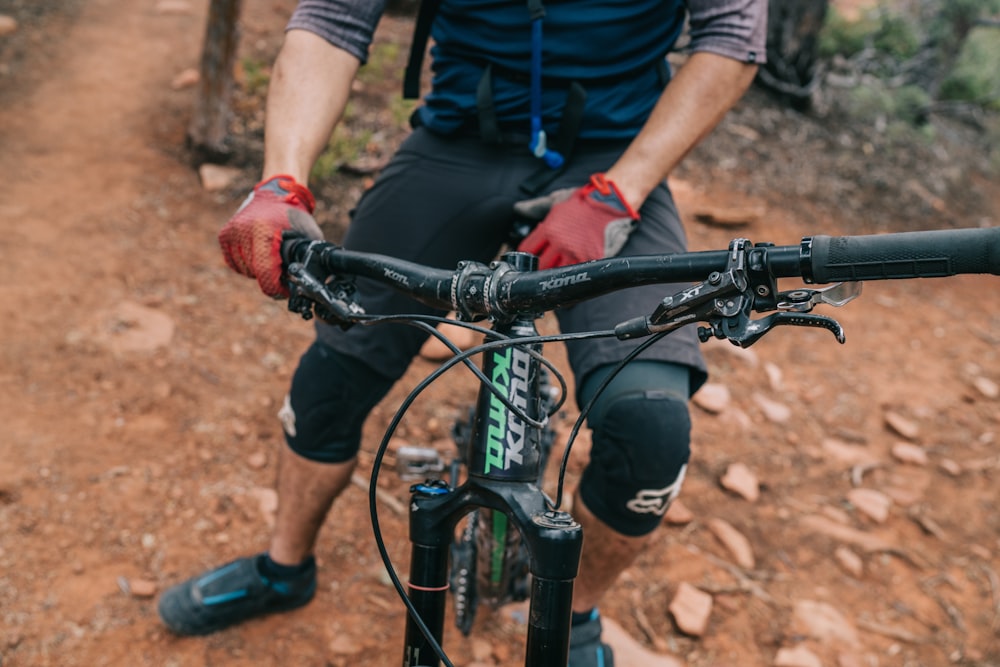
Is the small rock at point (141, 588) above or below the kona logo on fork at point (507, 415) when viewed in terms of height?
below

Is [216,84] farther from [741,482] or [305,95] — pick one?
[741,482]

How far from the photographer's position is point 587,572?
252cm

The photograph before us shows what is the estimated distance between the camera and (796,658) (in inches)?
130

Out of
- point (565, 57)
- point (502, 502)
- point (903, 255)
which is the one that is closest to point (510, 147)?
point (565, 57)

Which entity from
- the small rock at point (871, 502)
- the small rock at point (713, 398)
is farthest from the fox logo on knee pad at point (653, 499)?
Result: the small rock at point (713, 398)

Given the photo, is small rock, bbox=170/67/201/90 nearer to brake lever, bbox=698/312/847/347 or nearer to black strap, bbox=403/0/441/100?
black strap, bbox=403/0/441/100

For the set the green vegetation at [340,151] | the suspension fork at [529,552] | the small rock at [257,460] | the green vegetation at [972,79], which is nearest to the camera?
the suspension fork at [529,552]

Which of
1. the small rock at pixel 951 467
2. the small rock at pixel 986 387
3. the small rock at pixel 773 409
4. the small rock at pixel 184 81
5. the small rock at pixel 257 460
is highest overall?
the small rock at pixel 184 81

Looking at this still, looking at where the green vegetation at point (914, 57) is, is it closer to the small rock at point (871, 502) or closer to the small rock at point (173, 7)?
the small rock at point (871, 502)

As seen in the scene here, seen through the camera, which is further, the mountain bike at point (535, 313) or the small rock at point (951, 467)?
the small rock at point (951, 467)

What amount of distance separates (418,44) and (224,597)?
6.30ft

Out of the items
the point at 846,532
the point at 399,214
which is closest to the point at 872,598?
the point at 846,532

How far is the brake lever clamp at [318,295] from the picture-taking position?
175 centimetres

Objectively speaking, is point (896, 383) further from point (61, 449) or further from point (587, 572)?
point (61, 449)
